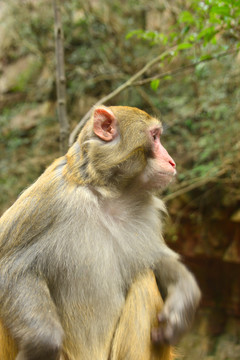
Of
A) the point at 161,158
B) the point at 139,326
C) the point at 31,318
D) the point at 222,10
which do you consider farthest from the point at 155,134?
the point at 31,318

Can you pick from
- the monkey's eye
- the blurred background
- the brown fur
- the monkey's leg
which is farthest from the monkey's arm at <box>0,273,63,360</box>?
the blurred background

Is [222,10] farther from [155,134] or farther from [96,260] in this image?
[96,260]

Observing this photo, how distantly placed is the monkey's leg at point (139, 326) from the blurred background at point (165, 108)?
2459 mm

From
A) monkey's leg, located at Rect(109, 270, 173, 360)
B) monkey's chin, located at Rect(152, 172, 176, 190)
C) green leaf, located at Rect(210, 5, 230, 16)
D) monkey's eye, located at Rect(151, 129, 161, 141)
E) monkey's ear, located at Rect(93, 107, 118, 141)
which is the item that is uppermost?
green leaf, located at Rect(210, 5, 230, 16)

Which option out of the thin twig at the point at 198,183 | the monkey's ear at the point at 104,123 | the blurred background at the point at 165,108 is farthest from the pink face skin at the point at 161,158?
the thin twig at the point at 198,183

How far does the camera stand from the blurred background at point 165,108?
7.31 metres

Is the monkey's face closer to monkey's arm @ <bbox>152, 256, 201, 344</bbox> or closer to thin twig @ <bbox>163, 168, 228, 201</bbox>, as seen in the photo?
monkey's arm @ <bbox>152, 256, 201, 344</bbox>

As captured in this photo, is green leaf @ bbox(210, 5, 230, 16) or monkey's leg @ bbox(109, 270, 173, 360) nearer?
monkey's leg @ bbox(109, 270, 173, 360)

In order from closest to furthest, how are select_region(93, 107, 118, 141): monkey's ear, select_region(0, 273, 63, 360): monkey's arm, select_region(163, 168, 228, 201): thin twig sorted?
select_region(0, 273, 63, 360): monkey's arm
select_region(93, 107, 118, 141): monkey's ear
select_region(163, 168, 228, 201): thin twig

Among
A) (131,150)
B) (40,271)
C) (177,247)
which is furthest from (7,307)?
(177,247)

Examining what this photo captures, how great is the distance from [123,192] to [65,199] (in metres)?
0.50

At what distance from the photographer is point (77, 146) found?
3412mm

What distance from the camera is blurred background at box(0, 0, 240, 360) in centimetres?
731

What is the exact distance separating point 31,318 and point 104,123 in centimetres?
146
